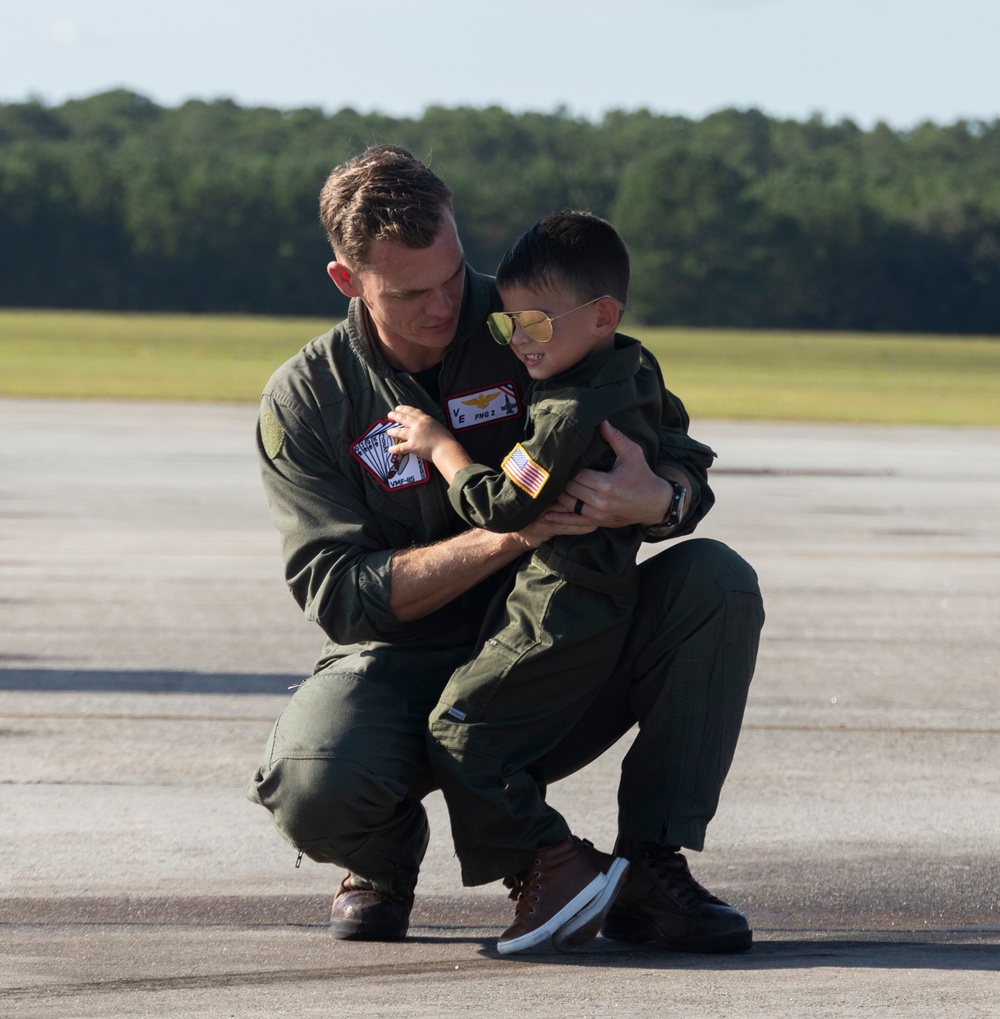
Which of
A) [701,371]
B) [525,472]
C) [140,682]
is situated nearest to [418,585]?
[525,472]

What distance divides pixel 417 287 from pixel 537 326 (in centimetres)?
44

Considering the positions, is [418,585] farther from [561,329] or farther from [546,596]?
[561,329]

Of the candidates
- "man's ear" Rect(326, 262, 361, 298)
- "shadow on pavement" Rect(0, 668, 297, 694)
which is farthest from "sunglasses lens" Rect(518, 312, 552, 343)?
"shadow on pavement" Rect(0, 668, 297, 694)

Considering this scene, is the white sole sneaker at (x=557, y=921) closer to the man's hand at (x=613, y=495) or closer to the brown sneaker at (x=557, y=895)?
the brown sneaker at (x=557, y=895)

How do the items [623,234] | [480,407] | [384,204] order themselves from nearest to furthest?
[384,204] < [480,407] < [623,234]

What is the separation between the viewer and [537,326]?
3420 mm

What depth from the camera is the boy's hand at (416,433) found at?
363 centimetres

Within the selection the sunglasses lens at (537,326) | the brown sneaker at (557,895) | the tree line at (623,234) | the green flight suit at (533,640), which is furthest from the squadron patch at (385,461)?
the tree line at (623,234)

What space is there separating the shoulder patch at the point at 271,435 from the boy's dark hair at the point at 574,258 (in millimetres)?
732

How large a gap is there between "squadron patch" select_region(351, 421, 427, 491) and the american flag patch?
38 cm

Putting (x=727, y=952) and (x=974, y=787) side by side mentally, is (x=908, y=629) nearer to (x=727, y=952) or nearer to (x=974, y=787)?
(x=974, y=787)

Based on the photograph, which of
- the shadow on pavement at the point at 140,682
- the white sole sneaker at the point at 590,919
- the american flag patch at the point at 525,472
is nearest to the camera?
the american flag patch at the point at 525,472

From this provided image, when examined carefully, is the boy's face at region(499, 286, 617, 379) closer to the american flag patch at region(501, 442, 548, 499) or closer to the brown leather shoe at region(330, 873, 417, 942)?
the american flag patch at region(501, 442, 548, 499)

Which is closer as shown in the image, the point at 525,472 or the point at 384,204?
the point at 525,472
